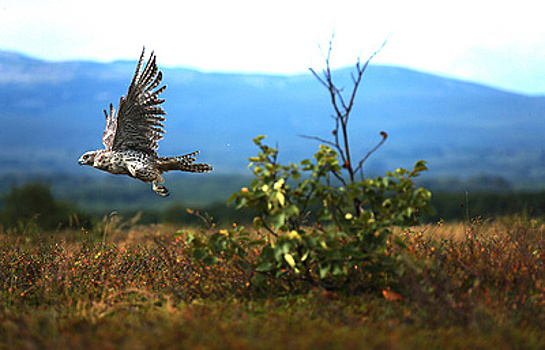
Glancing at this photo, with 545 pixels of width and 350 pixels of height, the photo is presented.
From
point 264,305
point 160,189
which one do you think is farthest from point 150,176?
point 264,305

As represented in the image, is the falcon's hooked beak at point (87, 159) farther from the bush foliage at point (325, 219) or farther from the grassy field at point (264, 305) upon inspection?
the bush foliage at point (325, 219)

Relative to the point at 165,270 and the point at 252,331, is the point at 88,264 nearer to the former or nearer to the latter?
the point at 165,270

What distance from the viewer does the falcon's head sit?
7164 millimetres

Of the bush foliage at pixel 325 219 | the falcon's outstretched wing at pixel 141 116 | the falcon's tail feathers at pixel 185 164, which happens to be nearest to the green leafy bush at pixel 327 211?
the bush foliage at pixel 325 219

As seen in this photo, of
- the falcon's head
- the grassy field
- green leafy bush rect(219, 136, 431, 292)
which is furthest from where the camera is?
the falcon's head

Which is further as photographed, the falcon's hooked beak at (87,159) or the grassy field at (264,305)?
the falcon's hooked beak at (87,159)

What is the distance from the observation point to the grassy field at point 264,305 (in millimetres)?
4043

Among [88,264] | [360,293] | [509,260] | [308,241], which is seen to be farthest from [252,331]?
[88,264]

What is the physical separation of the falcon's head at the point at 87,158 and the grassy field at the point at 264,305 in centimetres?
135

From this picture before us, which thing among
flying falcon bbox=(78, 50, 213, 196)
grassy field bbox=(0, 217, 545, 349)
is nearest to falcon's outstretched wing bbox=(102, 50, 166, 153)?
flying falcon bbox=(78, 50, 213, 196)

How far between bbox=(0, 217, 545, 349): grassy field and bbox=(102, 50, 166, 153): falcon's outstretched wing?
1534mm

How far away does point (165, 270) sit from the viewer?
277 inches

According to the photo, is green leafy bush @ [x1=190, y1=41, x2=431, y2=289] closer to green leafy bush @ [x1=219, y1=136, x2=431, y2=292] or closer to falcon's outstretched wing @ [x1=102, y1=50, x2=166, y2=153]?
green leafy bush @ [x1=219, y1=136, x2=431, y2=292]

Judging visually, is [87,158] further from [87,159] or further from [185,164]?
[185,164]
